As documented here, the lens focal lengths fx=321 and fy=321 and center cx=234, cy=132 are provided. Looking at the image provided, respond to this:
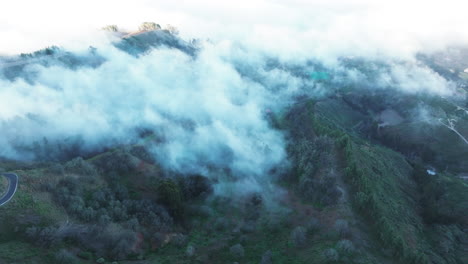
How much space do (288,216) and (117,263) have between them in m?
35.6

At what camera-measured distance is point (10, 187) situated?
59.5 metres

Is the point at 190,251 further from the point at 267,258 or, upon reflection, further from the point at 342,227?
the point at 342,227

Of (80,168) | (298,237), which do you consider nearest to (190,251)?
(298,237)

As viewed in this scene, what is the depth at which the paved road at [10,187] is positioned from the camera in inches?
2207

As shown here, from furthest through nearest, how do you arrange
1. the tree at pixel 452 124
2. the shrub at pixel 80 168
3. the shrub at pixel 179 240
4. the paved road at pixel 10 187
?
the tree at pixel 452 124
the shrub at pixel 80 168
the shrub at pixel 179 240
the paved road at pixel 10 187

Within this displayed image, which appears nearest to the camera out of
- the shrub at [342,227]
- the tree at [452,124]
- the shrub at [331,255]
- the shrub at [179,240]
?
the shrub at [331,255]

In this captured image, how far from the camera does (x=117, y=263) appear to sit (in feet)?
176

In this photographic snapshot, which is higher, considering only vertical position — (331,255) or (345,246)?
(345,246)

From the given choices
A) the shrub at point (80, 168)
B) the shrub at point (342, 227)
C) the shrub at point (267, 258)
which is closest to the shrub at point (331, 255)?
the shrub at point (342, 227)

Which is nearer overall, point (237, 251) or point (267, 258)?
point (267, 258)

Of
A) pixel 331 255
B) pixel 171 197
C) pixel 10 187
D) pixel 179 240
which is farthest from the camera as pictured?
pixel 171 197

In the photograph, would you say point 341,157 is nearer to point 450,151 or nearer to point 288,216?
point 288,216

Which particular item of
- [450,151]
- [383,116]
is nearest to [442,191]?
[450,151]

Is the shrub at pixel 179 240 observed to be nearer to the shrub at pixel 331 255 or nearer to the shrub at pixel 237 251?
the shrub at pixel 237 251
